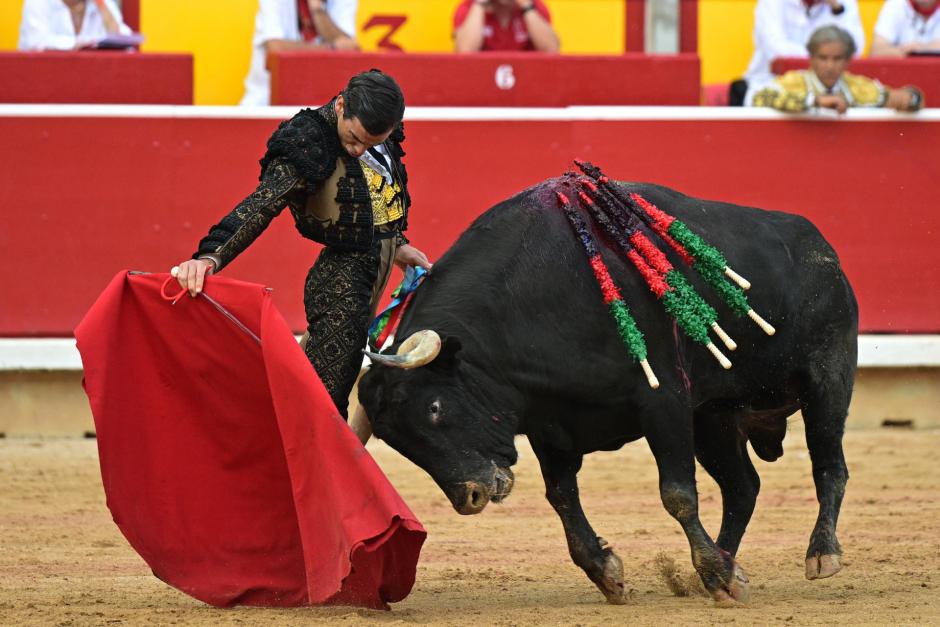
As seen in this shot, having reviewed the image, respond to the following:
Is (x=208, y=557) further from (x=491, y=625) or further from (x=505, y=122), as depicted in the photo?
(x=505, y=122)

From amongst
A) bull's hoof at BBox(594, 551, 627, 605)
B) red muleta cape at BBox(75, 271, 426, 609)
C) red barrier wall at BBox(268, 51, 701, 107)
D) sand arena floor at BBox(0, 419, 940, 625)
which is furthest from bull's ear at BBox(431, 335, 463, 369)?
red barrier wall at BBox(268, 51, 701, 107)

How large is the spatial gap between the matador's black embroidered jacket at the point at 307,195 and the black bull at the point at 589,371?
0.29 metres

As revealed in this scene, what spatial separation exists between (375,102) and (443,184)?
12.7ft

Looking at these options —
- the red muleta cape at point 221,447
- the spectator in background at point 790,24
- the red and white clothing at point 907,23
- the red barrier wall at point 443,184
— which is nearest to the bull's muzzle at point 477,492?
the red muleta cape at point 221,447

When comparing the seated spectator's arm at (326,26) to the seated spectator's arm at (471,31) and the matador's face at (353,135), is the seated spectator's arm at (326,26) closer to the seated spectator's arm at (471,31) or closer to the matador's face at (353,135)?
the seated spectator's arm at (471,31)

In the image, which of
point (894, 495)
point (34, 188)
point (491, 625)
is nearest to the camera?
point (491, 625)

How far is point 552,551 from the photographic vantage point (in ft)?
19.3

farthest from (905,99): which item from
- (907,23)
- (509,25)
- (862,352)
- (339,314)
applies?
(339,314)

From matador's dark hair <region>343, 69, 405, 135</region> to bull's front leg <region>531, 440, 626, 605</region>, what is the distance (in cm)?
105

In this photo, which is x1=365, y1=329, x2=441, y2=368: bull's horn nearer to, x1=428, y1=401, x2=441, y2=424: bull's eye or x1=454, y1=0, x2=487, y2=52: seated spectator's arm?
x1=428, y1=401, x2=441, y2=424: bull's eye

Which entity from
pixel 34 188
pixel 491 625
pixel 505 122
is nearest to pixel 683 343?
pixel 491 625

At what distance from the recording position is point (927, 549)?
577cm

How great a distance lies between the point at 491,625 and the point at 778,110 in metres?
4.58

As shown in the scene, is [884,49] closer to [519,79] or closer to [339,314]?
[519,79]
